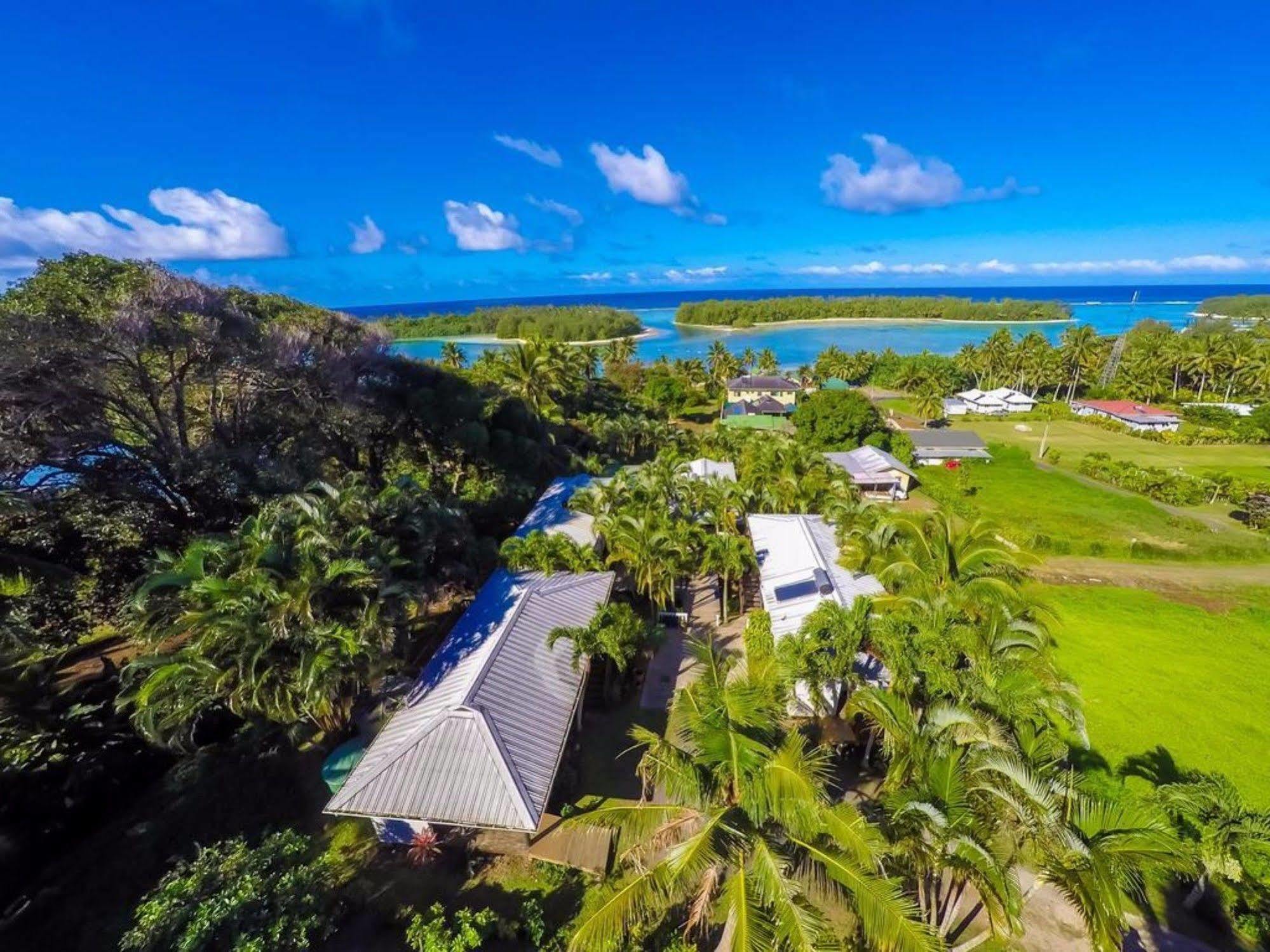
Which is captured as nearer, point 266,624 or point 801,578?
point 266,624

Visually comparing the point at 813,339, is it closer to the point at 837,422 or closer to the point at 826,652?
the point at 837,422

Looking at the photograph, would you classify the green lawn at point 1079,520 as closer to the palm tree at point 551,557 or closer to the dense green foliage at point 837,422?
the dense green foliage at point 837,422

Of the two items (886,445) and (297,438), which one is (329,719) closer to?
(297,438)

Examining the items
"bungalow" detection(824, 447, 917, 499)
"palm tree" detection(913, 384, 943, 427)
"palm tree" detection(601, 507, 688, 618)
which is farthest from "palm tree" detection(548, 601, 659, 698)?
"palm tree" detection(913, 384, 943, 427)

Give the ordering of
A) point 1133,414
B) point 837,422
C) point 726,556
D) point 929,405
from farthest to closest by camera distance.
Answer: point 929,405, point 1133,414, point 837,422, point 726,556

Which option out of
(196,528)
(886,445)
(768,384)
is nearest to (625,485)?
(196,528)

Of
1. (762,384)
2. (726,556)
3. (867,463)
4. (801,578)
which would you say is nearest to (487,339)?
(762,384)
